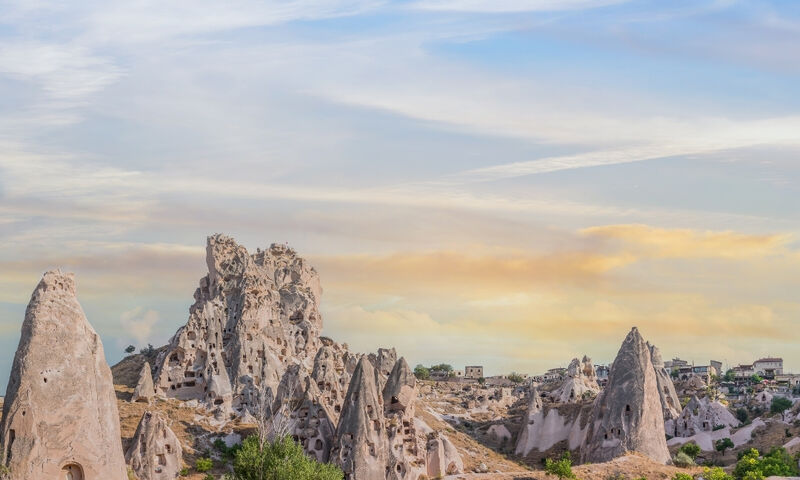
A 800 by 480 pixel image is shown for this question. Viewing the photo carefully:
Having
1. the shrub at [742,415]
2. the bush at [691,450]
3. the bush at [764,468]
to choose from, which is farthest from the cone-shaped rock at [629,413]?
the shrub at [742,415]

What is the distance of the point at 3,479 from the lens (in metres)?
48.1

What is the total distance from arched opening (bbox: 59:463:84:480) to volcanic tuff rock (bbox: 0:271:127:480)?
0.14ft

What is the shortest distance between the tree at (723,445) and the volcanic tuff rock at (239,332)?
3536cm

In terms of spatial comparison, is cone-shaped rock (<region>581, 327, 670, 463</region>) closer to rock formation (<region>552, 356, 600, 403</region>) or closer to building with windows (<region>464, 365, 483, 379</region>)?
rock formation (<region>552, 356, 600, 403</region>)

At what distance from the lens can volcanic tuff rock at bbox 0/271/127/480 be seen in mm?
48844

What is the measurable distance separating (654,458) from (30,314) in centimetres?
4961

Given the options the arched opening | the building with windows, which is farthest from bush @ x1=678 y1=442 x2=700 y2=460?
the building with windows

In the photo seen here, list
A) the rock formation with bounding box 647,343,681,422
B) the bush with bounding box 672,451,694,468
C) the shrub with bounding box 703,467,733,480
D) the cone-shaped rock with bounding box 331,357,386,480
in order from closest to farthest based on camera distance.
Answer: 1. the shrub with bounding box 703,467,733,480
2. the cone-shaped rock with bounding box 331,357,386,480
3. the bush with bounding box 672,451,694,468
4. the rock formation with bounding box 647,343,681,422

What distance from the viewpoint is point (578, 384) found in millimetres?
117938

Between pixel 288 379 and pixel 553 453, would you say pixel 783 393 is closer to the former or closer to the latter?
pixel 553 453

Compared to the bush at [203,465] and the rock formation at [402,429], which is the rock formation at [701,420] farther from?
the bush at [203,465]

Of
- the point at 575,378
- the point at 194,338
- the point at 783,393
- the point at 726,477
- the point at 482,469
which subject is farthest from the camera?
the point at 783,393

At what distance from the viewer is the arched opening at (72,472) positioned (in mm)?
49250

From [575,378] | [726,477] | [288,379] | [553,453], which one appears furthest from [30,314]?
[575,378]
